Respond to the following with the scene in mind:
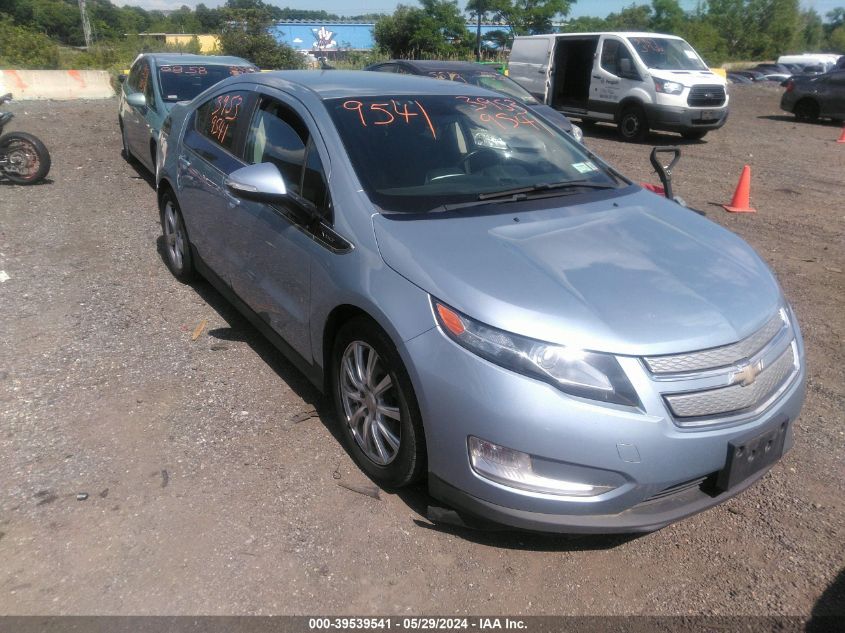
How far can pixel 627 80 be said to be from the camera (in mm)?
14398

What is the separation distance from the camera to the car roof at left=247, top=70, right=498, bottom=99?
3.92 metres

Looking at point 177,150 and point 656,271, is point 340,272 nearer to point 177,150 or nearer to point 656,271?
point 656,271

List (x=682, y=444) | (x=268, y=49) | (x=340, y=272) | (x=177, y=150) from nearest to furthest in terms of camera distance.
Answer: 1. (x=682, y=444)
2. (x=340, y=272)
3. (x=177, y=150)
4. (x=268, y=49)

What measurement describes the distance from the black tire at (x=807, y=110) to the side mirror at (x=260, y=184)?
18165 mm

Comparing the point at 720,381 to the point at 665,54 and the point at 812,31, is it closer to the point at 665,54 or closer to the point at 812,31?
the point at 665,54

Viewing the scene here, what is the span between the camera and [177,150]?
5277 mm

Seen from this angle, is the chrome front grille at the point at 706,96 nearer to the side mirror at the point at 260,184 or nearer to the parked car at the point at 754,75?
the side mirror at the point at 260,184

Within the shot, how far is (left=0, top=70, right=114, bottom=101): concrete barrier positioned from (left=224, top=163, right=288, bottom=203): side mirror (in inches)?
835

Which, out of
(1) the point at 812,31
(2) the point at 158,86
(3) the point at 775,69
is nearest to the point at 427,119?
(2) the point at 158,86

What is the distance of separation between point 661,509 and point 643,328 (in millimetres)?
677

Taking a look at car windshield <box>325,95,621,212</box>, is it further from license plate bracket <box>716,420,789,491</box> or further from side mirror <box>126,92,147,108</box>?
side mirror <box>126,92,147,108</box>

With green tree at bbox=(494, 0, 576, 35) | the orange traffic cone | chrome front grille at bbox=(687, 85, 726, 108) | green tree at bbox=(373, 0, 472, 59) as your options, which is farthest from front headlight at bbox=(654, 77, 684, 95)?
green tree at bbox=(494, 0, 576, 35)

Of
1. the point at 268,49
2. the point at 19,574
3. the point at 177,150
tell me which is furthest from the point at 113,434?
the point at 268,49

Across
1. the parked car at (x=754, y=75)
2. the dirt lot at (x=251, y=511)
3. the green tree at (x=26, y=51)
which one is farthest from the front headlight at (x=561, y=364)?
the parked car at (x=754, y=75)
